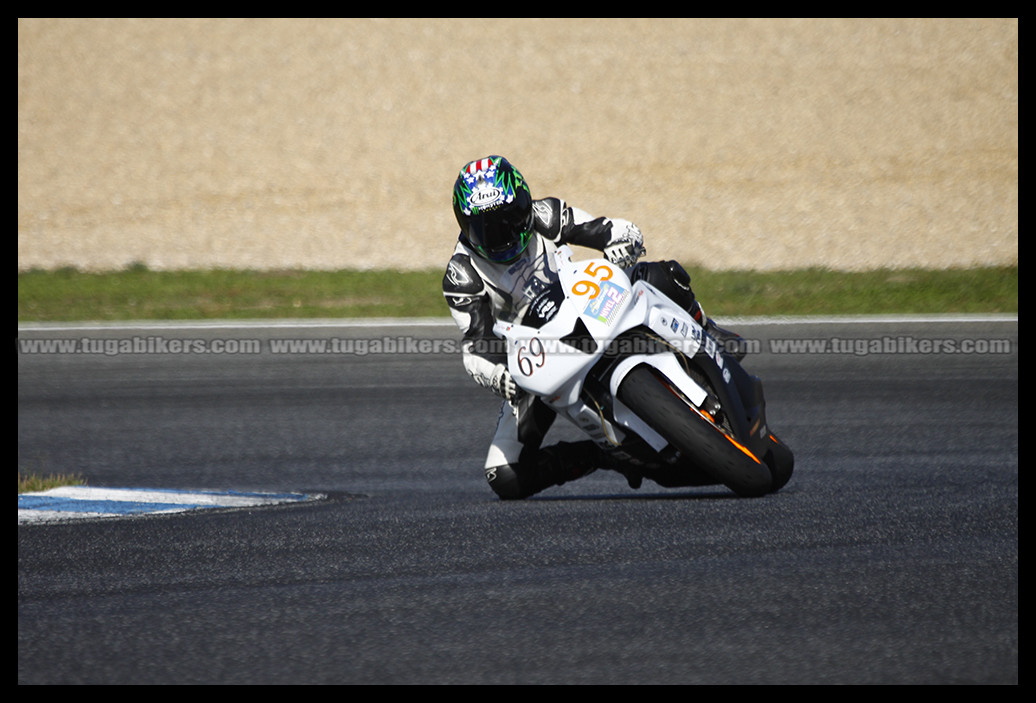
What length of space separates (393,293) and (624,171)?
702cm

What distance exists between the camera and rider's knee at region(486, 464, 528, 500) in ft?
20.2

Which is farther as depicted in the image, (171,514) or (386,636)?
(171,514)

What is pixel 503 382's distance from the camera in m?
5.64

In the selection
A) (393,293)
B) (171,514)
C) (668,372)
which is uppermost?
(668,372)

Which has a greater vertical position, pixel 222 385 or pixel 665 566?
pixel 665 566

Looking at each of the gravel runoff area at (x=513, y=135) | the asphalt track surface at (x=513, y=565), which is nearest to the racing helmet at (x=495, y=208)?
the asphalt track surface at (x=513, y=565)

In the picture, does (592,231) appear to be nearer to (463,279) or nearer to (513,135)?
(463,279)

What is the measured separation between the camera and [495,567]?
14.4ft

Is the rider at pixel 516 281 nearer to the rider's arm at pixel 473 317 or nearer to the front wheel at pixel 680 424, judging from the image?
the rider's arm at pixel 473 317

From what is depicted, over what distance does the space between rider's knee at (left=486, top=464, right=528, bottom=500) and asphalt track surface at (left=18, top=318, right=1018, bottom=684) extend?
6.4 inches
